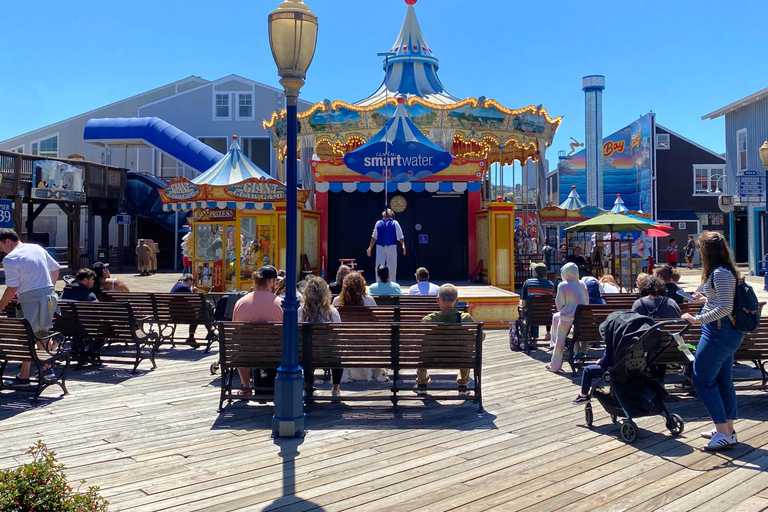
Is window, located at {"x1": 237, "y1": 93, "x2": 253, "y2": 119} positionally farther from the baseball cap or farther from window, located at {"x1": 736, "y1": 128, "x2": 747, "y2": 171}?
the baseball cap

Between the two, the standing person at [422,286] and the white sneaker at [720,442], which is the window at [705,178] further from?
the white sneaker at [720,442]

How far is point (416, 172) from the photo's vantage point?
14.6 m

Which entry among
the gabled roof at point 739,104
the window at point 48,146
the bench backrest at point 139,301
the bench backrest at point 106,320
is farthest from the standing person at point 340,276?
the window at point 48,146

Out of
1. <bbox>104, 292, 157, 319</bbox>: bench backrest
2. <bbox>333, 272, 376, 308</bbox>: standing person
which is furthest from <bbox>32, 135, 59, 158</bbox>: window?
<bbox>333, 272, 376, 308</bbox>: standing person

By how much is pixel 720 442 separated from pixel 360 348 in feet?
9.95

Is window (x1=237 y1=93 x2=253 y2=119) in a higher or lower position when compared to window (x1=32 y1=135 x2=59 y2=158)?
higher

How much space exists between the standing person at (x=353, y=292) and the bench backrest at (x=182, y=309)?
2639 millimetres

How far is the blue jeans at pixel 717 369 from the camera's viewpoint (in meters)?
4.72

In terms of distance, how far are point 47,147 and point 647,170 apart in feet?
113

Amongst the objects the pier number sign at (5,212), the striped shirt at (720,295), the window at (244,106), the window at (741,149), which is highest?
the window at (244,106)

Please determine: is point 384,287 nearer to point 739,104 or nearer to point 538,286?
point 538,286

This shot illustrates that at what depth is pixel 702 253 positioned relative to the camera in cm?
489

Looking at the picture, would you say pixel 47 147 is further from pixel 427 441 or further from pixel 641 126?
pixel 427 441

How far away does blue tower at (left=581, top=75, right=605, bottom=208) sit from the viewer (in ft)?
112
